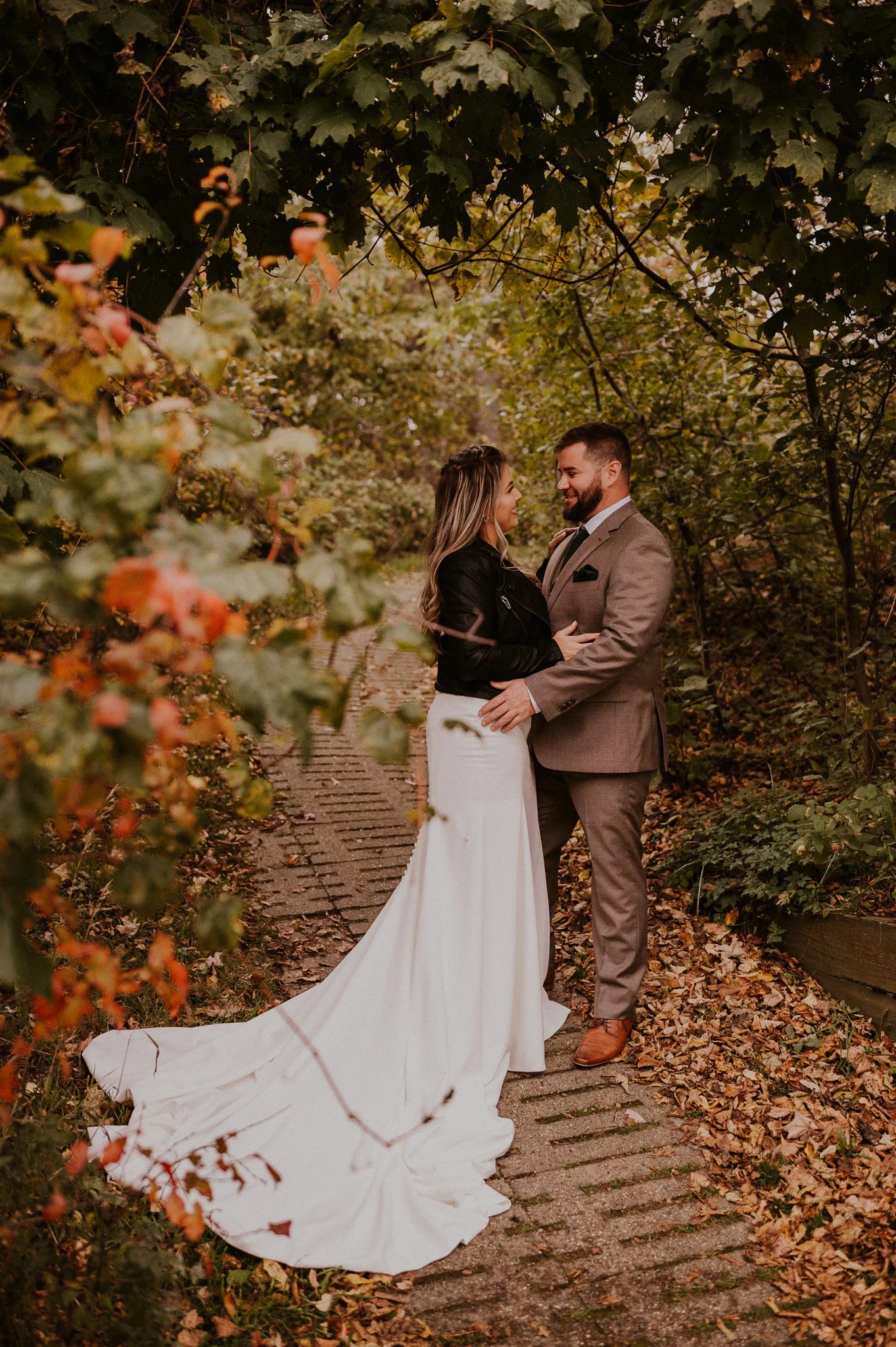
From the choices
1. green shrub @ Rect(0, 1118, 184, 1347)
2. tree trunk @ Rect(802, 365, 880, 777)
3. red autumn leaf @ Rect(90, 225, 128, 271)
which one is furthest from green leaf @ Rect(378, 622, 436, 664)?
tree trunk @ Rect(802, 365, 880, 777)

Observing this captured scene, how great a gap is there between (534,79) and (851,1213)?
3.63 meters

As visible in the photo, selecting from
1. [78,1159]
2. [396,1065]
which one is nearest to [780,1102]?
[396,1065]

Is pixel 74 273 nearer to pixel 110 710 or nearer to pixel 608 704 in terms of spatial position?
pixel 110 710

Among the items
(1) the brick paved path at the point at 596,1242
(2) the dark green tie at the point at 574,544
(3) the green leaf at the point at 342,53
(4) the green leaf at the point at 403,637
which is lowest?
(1) the brick paved path at the point at 596,1242

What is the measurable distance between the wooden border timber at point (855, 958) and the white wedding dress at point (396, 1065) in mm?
1154

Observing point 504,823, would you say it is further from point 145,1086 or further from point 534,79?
point 534,79

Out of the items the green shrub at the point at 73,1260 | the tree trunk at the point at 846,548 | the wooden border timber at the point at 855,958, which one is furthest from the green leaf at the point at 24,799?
the tree trunk at the point at 846,548

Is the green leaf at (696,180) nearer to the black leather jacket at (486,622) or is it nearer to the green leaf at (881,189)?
the green leaf at (881,189)

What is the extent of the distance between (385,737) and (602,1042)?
8.38ft

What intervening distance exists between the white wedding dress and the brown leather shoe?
16 centimetres

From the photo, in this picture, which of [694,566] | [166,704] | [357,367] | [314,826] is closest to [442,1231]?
[166,704]

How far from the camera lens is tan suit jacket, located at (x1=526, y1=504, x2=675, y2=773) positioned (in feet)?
12.2

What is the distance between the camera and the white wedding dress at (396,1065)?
9.46 feet

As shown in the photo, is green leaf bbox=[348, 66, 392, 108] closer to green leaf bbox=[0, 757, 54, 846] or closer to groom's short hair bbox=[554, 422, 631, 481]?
groom's short hair bbox=[554, 422, 631, 481]
